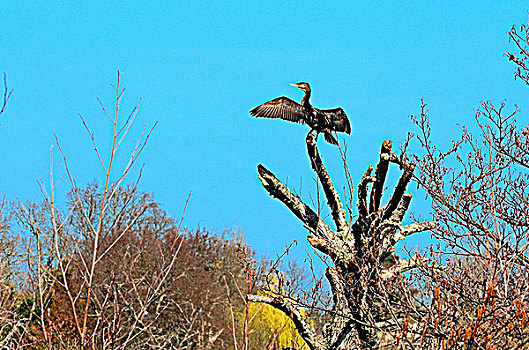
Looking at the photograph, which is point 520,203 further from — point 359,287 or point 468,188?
point 359,287

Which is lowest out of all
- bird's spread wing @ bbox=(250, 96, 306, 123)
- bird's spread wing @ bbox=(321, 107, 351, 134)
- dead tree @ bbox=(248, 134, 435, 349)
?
dead tree @ bbox=(248, 134, 435, 349)

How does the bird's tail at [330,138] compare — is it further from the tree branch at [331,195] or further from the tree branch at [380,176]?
the tree branch at [380,176]

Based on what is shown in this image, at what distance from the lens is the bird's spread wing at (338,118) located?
8.14 metres

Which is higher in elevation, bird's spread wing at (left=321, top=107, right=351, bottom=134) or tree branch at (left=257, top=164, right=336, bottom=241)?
bird's spread wing at (left=321, top=107, right=351, bottom=134)

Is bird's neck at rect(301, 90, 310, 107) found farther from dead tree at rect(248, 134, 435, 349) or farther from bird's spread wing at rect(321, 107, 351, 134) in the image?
dead tree at rect(248, 134, 435, 349)

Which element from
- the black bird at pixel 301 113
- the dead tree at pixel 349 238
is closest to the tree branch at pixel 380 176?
the dead tree at pixel 349 238

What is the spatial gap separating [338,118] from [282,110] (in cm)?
75

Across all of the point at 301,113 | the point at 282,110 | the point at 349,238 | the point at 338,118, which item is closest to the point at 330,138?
the point at 338,118

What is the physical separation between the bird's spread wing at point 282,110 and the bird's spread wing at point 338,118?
1.11ft

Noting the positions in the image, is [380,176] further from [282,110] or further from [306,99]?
[282,110]

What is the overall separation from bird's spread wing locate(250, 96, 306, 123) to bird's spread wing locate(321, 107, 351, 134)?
34 cm

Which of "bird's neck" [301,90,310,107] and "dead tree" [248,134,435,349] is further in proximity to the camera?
"bird's neck" [301,90,310,107]

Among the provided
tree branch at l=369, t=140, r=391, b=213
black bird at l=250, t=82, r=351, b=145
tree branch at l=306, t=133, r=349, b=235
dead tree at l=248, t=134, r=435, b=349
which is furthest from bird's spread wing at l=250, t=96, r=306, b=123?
tree branch at l=369, t=140, r=391, b=213

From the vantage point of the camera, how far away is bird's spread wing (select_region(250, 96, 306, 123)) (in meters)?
7.98
